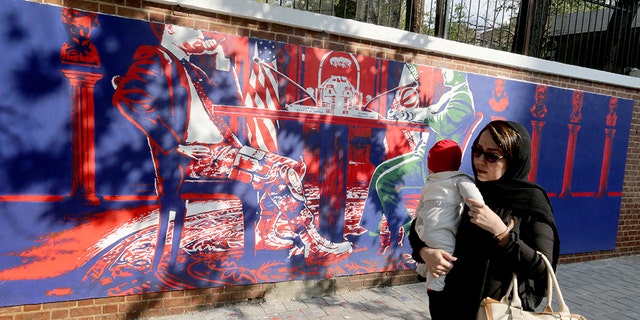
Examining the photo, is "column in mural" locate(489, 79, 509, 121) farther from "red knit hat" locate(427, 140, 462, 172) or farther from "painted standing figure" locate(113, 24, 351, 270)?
"red knit hat" locate(427, 140, 462, 172)

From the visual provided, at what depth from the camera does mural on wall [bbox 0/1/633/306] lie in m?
3.04

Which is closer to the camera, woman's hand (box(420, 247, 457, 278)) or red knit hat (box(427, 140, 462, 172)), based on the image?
woman's hand (box(420, 247, 457, 278))

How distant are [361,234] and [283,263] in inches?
36.4

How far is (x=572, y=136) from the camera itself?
568cm

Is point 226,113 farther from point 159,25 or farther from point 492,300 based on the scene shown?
point 492,300

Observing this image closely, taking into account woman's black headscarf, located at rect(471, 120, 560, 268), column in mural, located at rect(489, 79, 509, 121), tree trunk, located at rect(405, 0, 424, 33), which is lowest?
woman's black headscarf, located at rect(471, 120, 560, 268)

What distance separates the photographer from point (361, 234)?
4.36 m

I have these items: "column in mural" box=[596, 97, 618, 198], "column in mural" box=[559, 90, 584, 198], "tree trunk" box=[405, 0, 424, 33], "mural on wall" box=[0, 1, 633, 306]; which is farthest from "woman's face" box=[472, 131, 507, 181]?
"column in mural" box=[596, 97, 618, 198]

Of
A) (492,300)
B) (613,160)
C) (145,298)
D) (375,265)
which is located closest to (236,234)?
(145,298)

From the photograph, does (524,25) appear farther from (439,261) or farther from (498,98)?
(439,261)

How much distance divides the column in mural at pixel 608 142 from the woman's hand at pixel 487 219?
17.7 feet

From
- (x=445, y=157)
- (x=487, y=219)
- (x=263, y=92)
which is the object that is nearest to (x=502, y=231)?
(x=487, y=219)

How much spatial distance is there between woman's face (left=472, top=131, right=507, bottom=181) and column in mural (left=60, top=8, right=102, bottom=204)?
2883 millimetres

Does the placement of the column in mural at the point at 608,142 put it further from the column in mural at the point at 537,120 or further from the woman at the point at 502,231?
the woman at the point at 502,231
